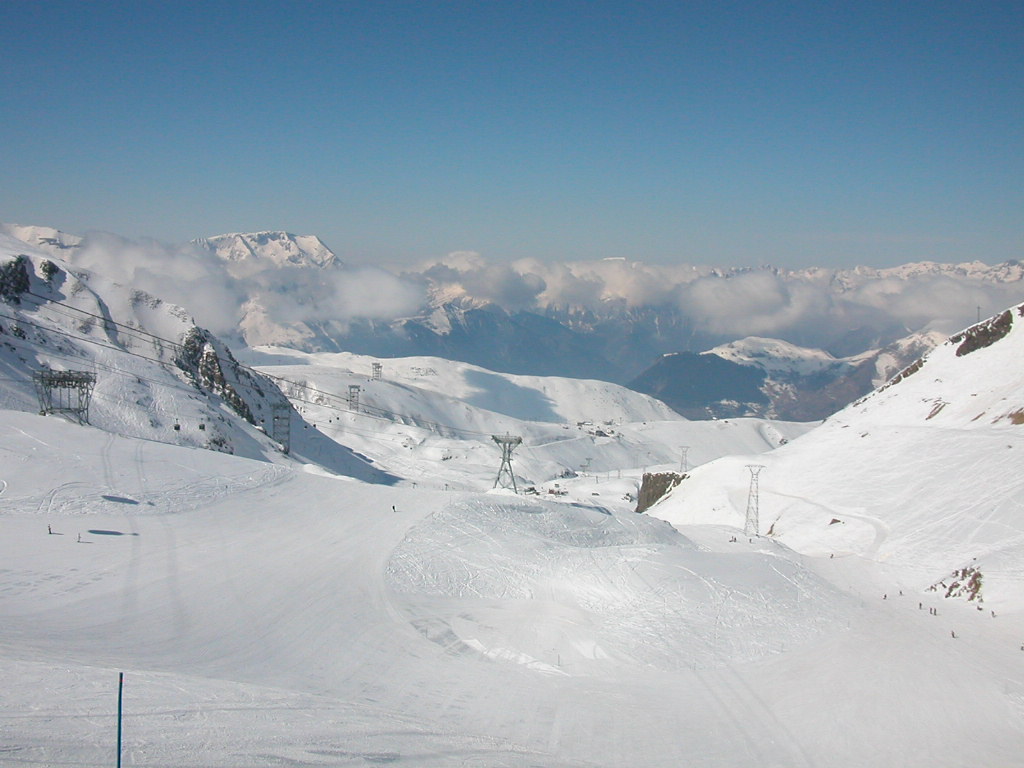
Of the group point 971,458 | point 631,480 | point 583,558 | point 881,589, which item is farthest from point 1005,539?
point 631,480

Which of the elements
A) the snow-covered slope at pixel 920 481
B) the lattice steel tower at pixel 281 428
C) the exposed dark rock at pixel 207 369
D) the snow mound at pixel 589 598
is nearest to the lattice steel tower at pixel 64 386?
the exposed dark rock at pixel 207 369

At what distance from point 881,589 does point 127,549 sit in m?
45.7

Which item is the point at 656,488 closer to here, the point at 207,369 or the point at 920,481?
the point at 920,481

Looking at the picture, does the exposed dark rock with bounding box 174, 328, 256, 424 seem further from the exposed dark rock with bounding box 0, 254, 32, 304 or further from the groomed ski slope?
the groomed ski slope

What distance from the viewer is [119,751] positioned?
1264cm

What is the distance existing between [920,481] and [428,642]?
53.8 meters

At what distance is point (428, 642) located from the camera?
1146 inches

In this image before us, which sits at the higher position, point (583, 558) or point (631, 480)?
point (583, 558)

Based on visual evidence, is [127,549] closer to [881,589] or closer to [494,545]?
[494,545]

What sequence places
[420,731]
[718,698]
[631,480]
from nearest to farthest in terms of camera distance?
[420,731] < [718,698] < [631,480]

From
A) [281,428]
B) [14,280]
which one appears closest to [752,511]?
[281,428]

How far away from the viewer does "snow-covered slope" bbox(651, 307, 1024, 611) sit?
1971 inches

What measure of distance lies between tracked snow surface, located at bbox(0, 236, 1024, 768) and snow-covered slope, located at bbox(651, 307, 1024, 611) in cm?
38

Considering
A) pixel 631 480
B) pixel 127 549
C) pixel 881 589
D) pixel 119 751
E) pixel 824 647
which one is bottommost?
pixel 631 480
